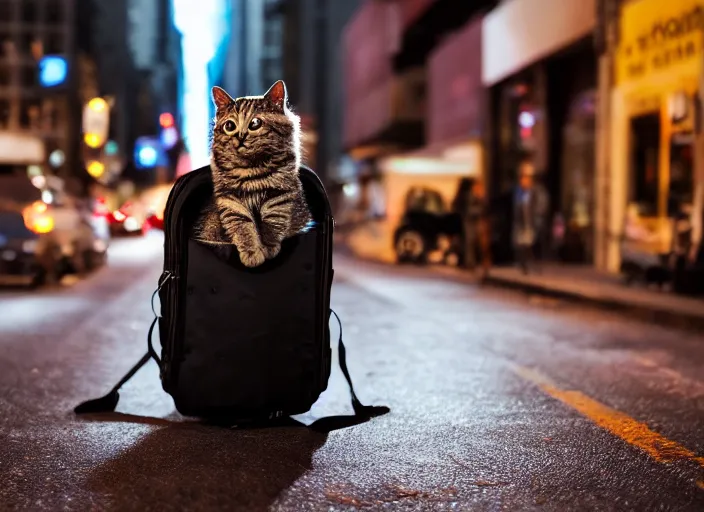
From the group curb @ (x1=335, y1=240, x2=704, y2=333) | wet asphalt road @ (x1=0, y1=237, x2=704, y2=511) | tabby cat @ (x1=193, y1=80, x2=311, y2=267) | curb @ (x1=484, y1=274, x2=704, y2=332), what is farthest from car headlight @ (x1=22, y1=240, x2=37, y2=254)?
tabby cat @ (x1=193, y1=80, x2=311, y2=267)

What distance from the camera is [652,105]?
62.7ft

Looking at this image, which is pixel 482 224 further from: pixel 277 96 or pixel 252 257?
pixel 252 257

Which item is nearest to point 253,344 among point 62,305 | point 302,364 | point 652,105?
point 302,364

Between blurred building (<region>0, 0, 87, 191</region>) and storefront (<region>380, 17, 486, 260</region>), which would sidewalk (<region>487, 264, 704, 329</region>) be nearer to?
storefront (<region>380, 17, 486, 260</region>)

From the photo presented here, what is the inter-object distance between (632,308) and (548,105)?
1332 cm

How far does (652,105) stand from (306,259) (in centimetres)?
1536

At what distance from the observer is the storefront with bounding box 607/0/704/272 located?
56.8 ft

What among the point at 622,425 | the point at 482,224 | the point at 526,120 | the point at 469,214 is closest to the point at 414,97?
the point at 526,120

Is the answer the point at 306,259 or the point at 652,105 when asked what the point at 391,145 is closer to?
the point at 652,105

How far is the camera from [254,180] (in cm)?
509

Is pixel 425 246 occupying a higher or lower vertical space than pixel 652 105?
lower

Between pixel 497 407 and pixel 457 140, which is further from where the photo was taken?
pixel 457 140

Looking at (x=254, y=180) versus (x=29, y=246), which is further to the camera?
(x=29, y=246)

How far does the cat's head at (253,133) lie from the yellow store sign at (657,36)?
12953 mm
